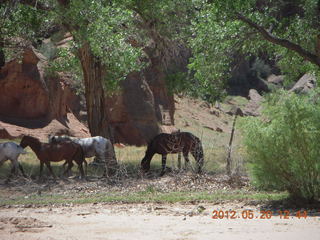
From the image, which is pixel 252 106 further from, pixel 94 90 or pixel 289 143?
pixel 289 143

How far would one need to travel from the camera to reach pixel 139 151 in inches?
912

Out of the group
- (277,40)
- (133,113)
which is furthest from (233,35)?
(133,113)

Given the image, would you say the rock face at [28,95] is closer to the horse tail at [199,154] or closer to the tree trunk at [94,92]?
the tree trunk at [94,92]

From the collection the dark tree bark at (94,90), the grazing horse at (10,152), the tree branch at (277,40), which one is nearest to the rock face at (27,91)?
the dark tree bark at (94,90)

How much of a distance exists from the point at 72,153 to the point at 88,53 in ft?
11.2

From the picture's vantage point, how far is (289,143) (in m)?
8.92

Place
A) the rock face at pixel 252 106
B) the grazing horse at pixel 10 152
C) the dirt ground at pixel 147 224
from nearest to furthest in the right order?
the dirt ground at pixel 147 224, the grazing horse at pixel 10 152, the rock face at pixel 252 106

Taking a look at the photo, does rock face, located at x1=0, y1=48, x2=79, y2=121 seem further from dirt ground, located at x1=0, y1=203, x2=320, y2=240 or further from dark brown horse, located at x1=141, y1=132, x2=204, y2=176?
dirt ground, located at x1=0, y1=203, x2=320, y2=240

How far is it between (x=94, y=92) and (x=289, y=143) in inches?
347

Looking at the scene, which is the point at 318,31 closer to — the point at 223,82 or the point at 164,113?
the point at 223,82

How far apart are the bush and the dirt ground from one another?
90cm

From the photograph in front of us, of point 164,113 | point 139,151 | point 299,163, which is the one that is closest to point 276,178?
point 299,163
